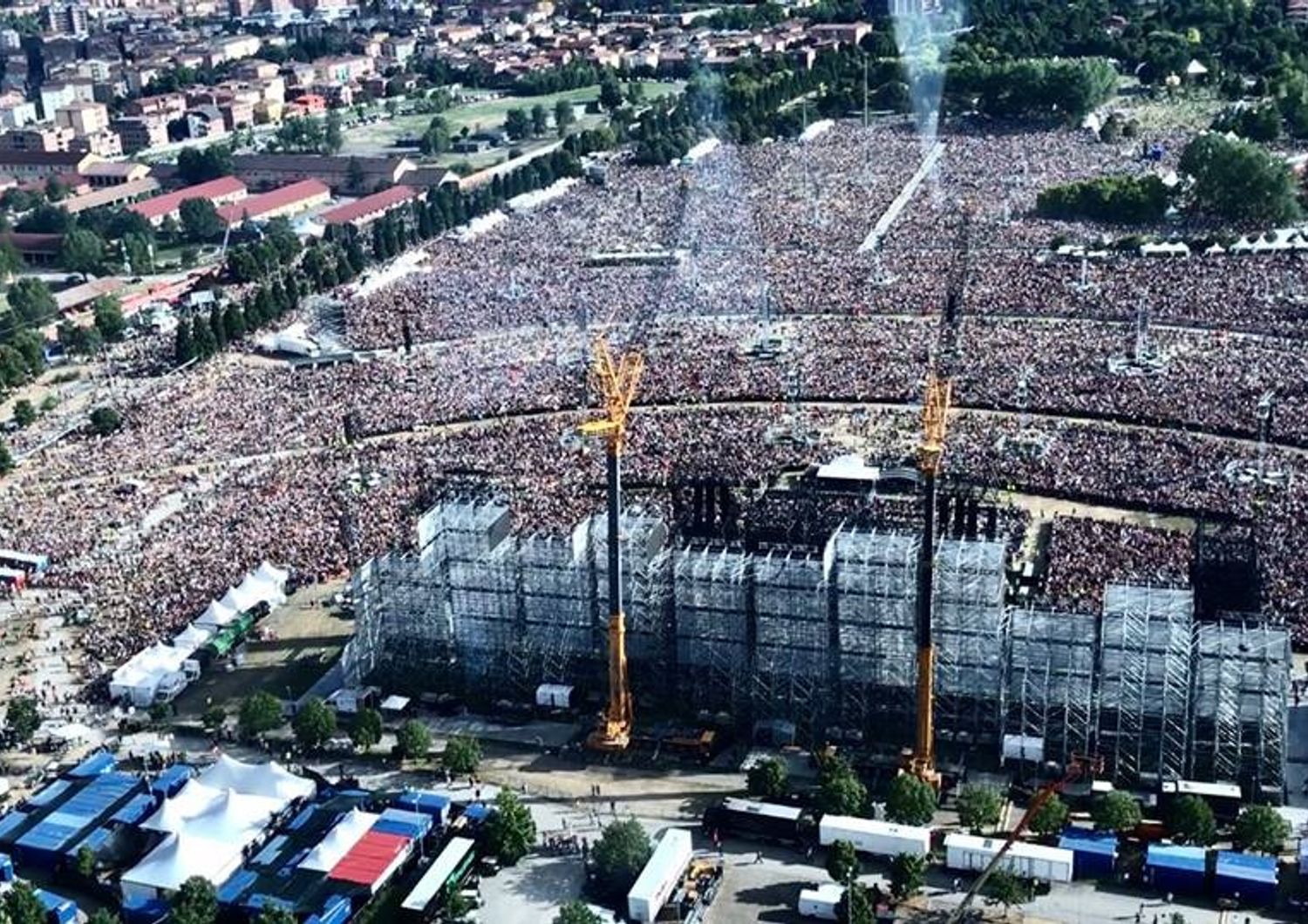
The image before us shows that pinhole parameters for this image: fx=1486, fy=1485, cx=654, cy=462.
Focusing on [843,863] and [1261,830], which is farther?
[1261,830]

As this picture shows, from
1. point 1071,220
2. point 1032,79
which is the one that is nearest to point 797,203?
point 1071,220

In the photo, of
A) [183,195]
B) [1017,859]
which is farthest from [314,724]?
[183,195]

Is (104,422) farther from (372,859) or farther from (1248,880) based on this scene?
(1248,880)

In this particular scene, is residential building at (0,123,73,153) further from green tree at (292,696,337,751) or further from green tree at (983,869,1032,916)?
green tree at (983,869,1032,916)

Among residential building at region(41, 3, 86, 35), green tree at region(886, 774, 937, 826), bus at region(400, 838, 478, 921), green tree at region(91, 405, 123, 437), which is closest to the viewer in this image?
bus at region(400, 838, 478, 921)

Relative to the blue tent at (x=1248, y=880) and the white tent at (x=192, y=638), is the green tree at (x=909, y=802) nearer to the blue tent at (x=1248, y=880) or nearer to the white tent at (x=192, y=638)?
the blue tent at (x=1248, y=880)

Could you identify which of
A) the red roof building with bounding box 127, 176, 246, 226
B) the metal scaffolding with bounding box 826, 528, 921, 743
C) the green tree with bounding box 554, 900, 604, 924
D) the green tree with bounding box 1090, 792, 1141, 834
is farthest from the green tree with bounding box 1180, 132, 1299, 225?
the red roof building with bounding box 127, 176, 246, 226

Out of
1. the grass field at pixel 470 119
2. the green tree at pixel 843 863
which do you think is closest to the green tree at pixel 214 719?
the green tree at pixel 843 863
